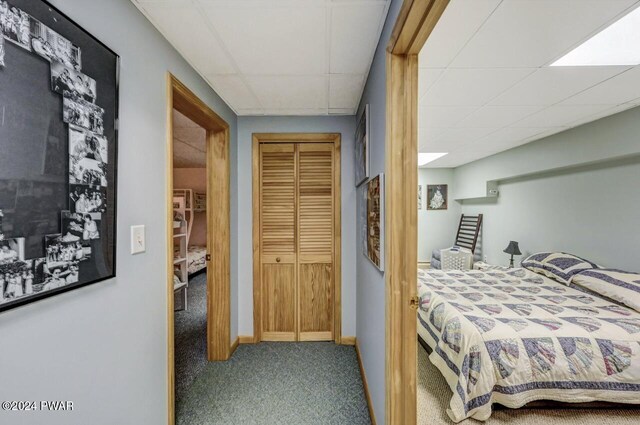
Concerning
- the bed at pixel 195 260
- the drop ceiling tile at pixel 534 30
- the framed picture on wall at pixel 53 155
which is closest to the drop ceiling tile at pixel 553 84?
the drop ceiling tile at pixel 534 30

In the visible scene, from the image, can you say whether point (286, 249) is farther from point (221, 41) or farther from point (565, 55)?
point (565, 55)

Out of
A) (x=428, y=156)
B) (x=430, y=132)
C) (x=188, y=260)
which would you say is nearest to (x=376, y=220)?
(x=430, y=132)

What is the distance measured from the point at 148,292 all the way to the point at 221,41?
144 cm

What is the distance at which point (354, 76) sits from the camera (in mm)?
1899

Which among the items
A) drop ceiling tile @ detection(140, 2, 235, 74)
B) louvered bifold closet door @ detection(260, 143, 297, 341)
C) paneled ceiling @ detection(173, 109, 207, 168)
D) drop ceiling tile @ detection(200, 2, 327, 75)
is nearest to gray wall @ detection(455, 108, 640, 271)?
drop ceiling tile @ detection(200, 2, 327, 75)

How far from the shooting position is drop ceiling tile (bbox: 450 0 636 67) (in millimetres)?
1221

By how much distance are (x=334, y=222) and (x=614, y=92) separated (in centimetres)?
252

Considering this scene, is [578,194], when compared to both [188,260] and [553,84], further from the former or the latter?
[188,260]

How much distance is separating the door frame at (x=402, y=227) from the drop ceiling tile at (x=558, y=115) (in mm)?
2183

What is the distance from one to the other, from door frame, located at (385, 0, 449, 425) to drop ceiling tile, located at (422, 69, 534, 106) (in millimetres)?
916

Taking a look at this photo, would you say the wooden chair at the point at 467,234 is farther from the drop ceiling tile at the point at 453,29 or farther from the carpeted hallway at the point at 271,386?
the drop ceiling tile at the point at 453,29

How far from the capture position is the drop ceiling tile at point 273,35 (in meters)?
1.27

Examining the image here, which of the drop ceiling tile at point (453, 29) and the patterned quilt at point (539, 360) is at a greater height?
the drop ceiling tile at point (453, 29)

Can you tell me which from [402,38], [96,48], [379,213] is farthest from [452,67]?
[96,48]
